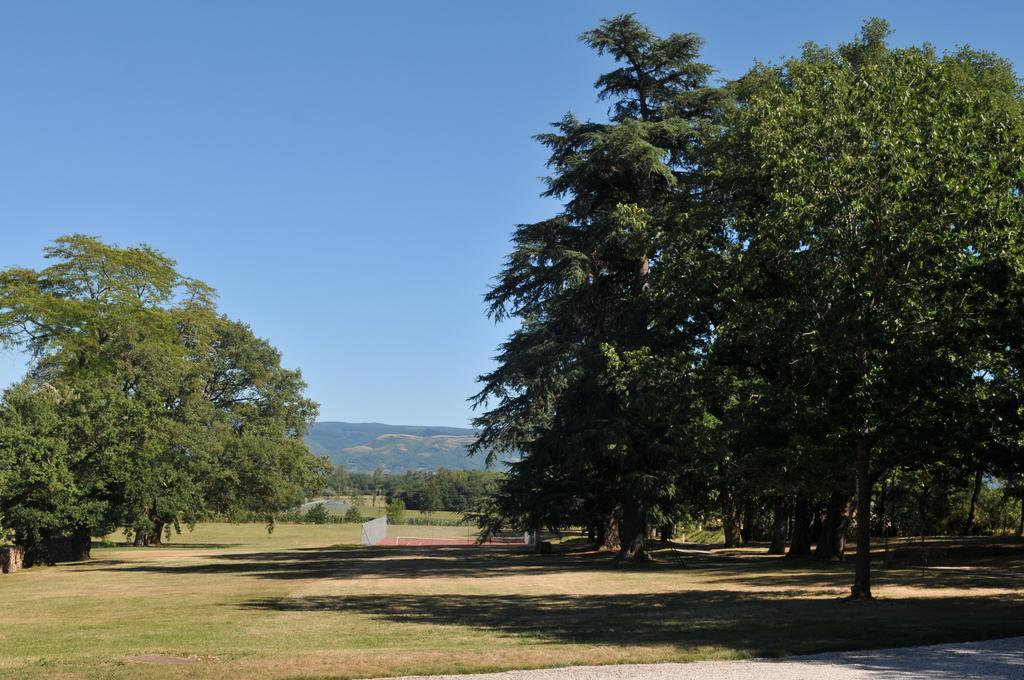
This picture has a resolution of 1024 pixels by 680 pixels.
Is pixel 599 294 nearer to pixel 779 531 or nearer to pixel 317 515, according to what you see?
pixel 779 531

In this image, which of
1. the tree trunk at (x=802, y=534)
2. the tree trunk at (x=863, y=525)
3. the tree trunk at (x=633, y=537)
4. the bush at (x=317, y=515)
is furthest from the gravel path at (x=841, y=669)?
the bush at (x=317, y=515)

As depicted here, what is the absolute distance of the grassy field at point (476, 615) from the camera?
1274cm

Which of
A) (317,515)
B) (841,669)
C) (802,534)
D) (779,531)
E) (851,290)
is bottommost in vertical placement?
(317,515)

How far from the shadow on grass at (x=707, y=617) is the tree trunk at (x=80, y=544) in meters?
25.1

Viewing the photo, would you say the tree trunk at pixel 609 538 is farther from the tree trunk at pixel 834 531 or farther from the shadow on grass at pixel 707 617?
the shadow on grass at pixel 707 617

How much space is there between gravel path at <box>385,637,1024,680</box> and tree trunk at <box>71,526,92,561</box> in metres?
37.9

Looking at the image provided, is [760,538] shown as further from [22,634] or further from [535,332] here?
[22,634]

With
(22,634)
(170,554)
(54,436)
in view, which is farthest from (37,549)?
(22,634)

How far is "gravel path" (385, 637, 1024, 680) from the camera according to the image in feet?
35.0

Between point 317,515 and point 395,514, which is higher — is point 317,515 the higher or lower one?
the higher one

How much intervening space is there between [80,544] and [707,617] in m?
36.2

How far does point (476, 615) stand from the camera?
18953mm

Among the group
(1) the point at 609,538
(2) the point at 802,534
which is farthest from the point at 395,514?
(2) the point at 802,534

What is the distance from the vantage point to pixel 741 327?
64.4 feet
